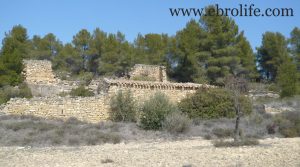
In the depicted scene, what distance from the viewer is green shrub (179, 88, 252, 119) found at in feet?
89.8

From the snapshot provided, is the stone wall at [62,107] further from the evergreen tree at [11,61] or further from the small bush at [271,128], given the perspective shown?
the small bush at [271,128]

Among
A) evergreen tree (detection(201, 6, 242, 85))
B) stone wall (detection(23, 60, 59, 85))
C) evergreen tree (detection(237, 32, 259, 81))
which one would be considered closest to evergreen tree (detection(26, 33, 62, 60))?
stone wall (detection(23, 60, 59, 85))

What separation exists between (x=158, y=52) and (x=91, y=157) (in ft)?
91.6

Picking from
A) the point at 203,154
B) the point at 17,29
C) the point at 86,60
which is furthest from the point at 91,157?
the point at 86,60

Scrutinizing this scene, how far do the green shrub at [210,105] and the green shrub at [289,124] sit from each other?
294cm

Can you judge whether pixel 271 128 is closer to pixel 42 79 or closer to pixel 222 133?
pixel 222 133

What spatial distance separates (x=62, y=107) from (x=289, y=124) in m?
12.6

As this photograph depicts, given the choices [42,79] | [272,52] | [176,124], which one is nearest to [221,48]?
[272,52]

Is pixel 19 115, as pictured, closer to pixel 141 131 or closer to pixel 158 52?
pixel 141 131

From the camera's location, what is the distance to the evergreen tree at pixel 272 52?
142 feet

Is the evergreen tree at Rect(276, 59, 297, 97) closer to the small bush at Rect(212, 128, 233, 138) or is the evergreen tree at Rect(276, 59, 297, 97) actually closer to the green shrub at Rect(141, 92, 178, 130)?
the green shrub at Rect(141, 92, 178, 130)

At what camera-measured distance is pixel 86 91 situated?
99.4ft

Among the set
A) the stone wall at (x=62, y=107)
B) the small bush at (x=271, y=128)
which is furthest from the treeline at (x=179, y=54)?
the small bush at (x=271, y=128)

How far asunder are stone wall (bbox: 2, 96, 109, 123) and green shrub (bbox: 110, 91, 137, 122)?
1.36 feet
